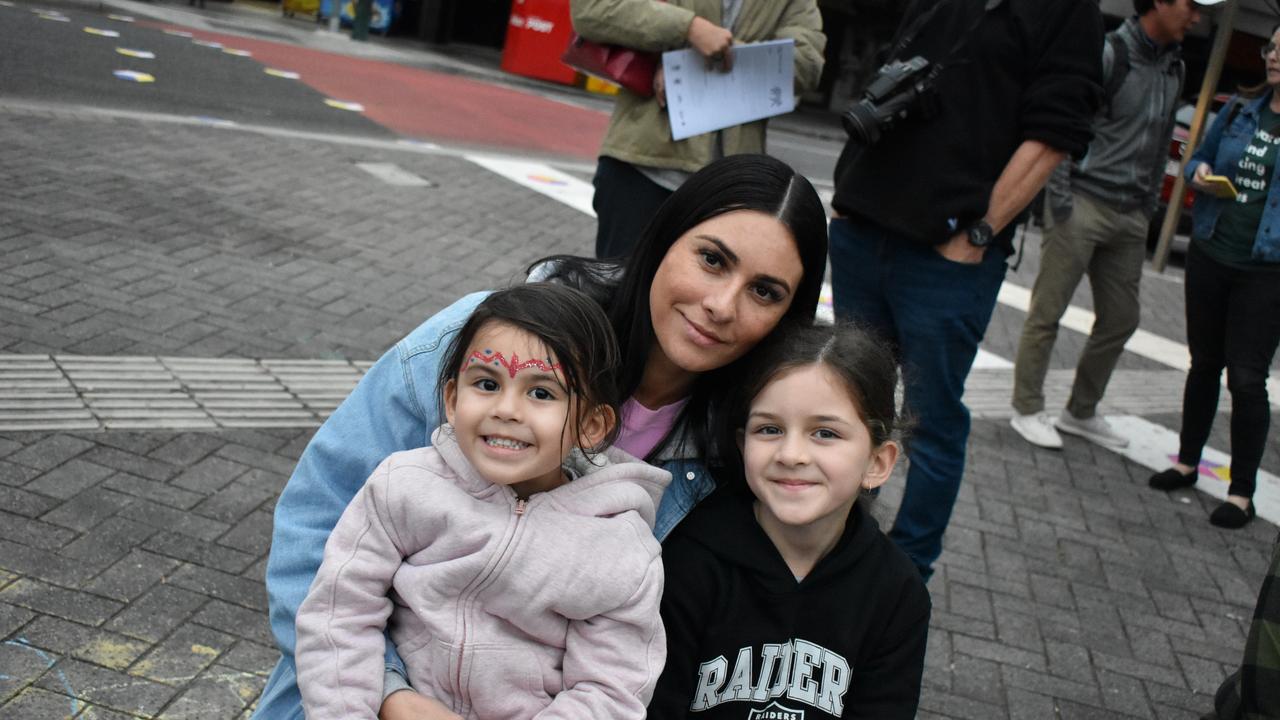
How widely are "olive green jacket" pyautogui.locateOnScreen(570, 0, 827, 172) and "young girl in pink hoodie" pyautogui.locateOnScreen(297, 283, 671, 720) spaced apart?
1928 millimetres

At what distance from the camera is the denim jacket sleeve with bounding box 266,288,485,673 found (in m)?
1.99

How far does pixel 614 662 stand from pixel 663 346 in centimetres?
57

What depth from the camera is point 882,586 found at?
2.12m

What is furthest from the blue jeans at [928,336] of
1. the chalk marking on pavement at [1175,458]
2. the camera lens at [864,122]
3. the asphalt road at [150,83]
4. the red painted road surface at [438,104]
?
the red painted road surface at [438,104]

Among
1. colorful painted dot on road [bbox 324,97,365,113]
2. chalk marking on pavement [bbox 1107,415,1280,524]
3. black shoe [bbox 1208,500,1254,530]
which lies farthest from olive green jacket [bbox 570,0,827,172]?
colorful painted dot on road [bbox 324,97,365,113]

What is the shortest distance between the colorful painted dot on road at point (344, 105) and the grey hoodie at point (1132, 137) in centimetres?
825

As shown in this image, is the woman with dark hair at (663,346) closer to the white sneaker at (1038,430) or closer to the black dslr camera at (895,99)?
the black dslr camera at (895,99)

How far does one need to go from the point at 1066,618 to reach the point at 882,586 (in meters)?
2.33

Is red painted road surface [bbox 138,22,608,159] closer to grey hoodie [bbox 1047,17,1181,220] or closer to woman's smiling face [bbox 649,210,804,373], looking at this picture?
grey hoodie [bbox 1047,17,1181,220]

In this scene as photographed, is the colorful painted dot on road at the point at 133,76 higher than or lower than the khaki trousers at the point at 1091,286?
lower

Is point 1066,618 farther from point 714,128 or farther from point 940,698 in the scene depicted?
point 714,128

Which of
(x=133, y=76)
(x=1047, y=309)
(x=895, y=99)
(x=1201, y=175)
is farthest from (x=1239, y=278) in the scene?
(x=133, y=76)

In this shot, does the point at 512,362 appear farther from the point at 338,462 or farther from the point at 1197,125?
the point at 1197,125

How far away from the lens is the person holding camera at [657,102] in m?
3.80
